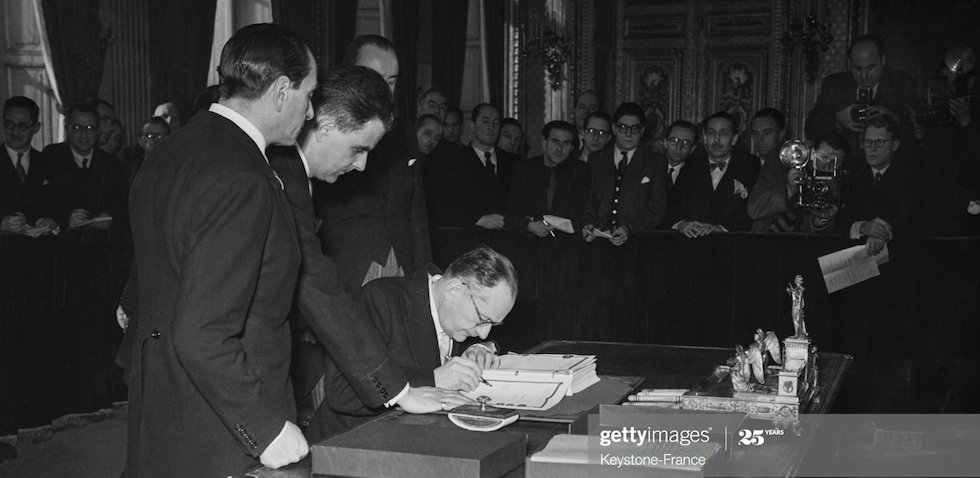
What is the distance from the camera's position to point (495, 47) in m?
11.0

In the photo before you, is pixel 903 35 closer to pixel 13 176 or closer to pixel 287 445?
pixel 13 176

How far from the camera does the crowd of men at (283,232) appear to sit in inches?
78.0

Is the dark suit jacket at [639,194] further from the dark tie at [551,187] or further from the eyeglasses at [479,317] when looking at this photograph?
the eyeglasses at [479,317]

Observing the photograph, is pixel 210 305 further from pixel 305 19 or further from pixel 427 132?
pixel 305 19

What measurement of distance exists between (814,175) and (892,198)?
18.4 inches

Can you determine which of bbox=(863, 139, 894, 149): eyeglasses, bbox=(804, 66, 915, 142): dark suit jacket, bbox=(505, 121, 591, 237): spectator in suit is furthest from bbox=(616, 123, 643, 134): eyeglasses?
bbox=(804, 66, 915, 142): dark suit jacket

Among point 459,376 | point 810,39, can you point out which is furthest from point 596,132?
point 810,39

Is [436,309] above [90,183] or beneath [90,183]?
beneath

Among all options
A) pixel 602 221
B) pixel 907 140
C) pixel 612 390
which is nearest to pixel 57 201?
pixel 602 221

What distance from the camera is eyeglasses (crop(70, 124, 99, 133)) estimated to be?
5.59 meters

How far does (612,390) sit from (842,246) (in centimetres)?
350

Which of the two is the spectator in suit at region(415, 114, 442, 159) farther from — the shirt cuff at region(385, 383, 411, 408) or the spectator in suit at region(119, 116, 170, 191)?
the shirt cuff at region(385, 383, 411, 408)

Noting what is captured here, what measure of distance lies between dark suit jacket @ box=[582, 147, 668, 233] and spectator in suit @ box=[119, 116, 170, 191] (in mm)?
2745

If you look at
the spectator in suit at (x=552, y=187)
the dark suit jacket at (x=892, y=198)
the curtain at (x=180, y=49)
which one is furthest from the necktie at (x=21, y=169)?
the dark suit jacket at (x=892, y=198)
